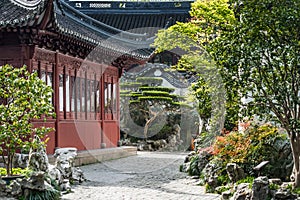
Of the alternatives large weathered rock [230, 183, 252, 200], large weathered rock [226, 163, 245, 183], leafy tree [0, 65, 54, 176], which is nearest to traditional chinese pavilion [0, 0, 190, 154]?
leafy tree [0, 65, 54, 176]

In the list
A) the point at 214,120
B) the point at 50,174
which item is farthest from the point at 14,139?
the point at 214,120

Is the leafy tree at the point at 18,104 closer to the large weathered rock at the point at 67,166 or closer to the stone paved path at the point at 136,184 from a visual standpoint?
the stone paved path at the point at 136,184

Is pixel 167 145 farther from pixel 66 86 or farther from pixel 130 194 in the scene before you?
pixel 130 194

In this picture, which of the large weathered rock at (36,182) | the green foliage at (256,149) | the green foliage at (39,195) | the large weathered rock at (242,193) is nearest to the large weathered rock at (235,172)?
the green foliage at (256,149)

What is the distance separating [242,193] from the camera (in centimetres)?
721

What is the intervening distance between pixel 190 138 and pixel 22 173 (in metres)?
14.8

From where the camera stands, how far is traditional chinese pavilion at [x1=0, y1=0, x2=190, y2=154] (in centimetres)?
1162

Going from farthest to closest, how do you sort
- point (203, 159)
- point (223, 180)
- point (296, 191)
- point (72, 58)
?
point (72, 58) → point (203, 159) → point (223, 180) → point (296, 191)

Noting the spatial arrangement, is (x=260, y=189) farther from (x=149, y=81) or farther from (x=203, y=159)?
(x=149, y=81)

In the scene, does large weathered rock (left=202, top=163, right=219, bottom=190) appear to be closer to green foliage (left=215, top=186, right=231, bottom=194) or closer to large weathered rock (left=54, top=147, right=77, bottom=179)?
green foliage (left=215, top=186, right=231, bottom=194)

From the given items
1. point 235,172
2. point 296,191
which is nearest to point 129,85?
point 235,172

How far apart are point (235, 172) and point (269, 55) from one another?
2.07 m

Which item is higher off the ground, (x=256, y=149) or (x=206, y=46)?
(x=206, y=46)

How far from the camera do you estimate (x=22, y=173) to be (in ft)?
28.3
